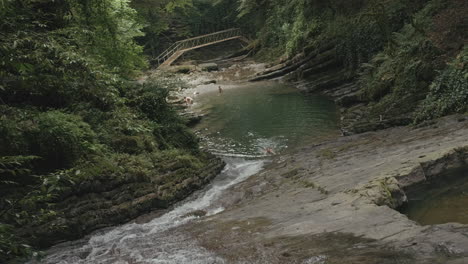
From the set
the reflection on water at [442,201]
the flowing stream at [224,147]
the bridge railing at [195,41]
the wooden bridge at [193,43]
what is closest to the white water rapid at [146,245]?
→ the flowing stream at [224,147]

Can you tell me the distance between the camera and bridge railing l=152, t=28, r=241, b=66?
144 feet

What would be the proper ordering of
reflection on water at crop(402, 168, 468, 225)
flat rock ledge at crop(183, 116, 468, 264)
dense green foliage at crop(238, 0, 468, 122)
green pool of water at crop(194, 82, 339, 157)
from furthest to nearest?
green pool of water at crop(194, 82, 339, 157)
dense green foliage at crop(238, 0, 468, 122)
reflection on water at crop(402, 168, 468, 225)
flat rock ledge at crop(183, 116, 468, 264)

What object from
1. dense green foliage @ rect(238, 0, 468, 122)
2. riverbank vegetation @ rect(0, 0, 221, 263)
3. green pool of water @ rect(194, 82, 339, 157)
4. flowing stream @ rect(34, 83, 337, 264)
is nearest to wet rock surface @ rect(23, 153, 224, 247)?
riverbank vegetation @ rect(0, 0, 221, 263)

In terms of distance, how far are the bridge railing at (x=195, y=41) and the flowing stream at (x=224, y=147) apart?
16.2 metres

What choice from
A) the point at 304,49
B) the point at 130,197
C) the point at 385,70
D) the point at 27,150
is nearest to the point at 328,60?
the point at 304,49

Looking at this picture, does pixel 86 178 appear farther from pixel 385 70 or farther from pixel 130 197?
pixel 385 70

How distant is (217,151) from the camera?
15867 millimetres

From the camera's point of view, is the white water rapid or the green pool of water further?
the green pool of water

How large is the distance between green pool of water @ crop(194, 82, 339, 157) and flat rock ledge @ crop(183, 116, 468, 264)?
14.5 feet

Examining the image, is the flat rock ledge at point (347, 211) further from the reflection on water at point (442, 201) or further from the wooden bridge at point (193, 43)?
the wooden bridge at point (193, 43)

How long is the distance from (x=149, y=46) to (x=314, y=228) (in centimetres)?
4687

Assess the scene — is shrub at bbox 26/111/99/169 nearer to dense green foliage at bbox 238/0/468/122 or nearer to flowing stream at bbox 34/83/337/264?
flowing stream at bbox 34/83/337/264

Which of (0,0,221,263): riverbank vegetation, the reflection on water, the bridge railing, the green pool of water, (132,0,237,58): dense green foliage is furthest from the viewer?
(132,0,237,58): dense green foliage

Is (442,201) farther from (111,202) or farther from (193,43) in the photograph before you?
(193,43)
